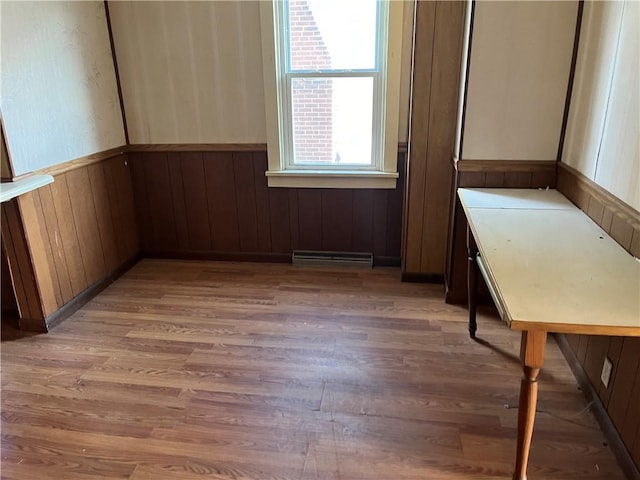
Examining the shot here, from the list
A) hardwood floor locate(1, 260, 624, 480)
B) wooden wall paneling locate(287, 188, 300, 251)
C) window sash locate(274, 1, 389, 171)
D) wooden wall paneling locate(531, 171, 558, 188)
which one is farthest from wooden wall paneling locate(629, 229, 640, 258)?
wooden wall paneling locate(287, 188, 300, 251)

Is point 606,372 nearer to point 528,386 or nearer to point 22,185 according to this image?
point 528,386

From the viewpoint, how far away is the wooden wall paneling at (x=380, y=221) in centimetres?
338

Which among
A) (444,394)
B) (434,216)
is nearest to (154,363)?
(444,394)

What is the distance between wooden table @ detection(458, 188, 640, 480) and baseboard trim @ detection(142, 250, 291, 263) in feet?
5.77

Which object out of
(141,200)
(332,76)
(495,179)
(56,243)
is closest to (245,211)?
(141,200)

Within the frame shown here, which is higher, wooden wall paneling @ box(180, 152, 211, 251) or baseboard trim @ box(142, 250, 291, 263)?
wooden wall paneling @ box(180, 152, 211, 251)

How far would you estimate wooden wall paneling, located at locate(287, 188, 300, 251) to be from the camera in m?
3.47

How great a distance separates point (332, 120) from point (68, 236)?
1.82m

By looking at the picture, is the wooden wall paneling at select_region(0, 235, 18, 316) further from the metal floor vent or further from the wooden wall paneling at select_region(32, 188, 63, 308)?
the metal floor vent

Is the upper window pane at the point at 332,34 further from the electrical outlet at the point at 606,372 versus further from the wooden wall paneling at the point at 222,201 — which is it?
the electrical outlet at the point at 606,372

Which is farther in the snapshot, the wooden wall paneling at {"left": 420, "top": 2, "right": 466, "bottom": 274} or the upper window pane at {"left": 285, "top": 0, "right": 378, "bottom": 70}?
the upper window pane at {"left": 285, "top": 0, "right": 378, "bottom": 70}

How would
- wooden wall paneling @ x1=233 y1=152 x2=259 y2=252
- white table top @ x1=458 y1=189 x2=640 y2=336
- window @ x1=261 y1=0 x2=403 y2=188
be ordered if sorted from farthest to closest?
wooden wall paneling @ x1=233 y1=152 x2=259 y2=252 < window @ x1=261 y1=0 x2=403 y2=188 < white table top @ x1=458 y1=189 x2=640 y2=336

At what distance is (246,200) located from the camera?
139 inches

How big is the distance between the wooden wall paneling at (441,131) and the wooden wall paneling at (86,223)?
214 centimetres
